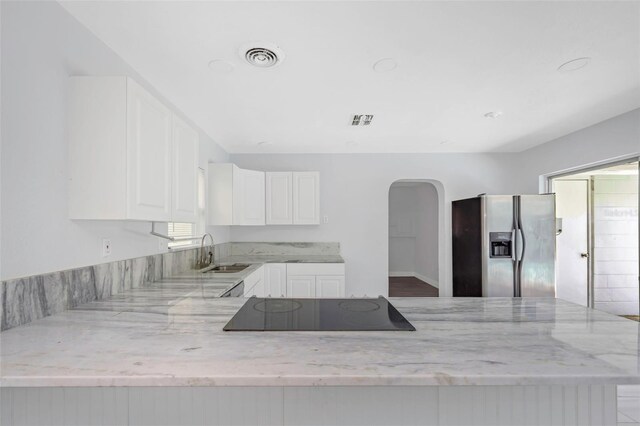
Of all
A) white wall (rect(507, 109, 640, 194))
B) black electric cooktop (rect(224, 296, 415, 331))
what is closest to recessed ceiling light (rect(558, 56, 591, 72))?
white wall (rect(507, 109, 640, 194))

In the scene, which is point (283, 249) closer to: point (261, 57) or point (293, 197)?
point (293, 197)

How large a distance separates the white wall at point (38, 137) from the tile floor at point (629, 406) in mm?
3506

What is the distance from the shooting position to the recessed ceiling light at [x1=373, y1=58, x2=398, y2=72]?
1851 millimetres

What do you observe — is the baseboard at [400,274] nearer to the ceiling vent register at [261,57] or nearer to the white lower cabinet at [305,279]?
the white lower cabinet at [305,279]

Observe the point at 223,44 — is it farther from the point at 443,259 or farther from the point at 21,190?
the point at 443,259

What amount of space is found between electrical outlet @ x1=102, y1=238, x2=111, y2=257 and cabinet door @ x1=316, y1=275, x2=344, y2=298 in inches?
90.1

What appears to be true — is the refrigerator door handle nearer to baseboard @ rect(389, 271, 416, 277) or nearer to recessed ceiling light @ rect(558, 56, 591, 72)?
recessed ceiling light @ rect(558, 56, 591, 72)

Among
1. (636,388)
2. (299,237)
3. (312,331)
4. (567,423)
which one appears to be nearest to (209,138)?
(299,237)

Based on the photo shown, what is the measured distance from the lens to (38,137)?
1.29 metres

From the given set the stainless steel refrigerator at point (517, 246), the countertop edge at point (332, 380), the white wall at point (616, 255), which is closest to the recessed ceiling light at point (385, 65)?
the countertop edge at point (332, 380)

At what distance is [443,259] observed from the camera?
4.37 m

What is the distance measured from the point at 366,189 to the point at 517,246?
1.99m

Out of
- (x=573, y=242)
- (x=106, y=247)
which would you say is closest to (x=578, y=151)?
(x=573, y=242)

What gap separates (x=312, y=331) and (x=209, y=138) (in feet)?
9.86
